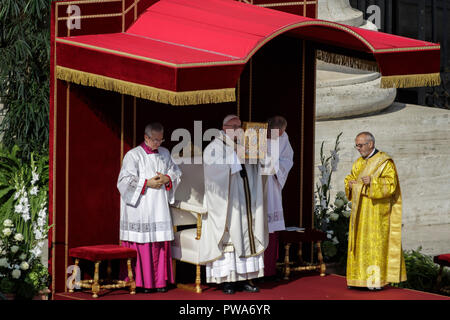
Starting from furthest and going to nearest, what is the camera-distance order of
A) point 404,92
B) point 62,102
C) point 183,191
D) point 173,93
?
1. point 404,92
2. point 183,191
3. point 62,102
4. point 173,93

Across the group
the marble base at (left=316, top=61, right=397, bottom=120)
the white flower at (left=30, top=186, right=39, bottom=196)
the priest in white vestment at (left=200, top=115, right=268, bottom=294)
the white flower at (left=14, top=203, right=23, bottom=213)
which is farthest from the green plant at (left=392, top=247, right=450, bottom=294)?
the marble base at (left=316, top=61, right=397, bottom=120)

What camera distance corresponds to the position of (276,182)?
13.3m

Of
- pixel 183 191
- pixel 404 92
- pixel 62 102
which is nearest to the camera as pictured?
pixel 62 102

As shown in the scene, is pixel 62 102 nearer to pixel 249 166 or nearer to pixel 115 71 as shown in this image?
pixel 115 71

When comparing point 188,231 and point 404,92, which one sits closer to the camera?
point 188,231

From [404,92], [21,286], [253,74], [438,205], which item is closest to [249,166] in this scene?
[253,74]

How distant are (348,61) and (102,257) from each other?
11.6 ft

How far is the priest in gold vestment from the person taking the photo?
41.1ft

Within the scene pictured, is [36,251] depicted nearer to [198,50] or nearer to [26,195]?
[26,195]

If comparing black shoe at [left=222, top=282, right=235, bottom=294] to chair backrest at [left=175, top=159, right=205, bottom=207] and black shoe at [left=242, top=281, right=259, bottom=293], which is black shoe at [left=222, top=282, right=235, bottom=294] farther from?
chair backrest at [left=175, top=159, right=205, bottom=207]

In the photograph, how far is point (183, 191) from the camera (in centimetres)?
1305

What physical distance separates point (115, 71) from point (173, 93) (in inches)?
28.0

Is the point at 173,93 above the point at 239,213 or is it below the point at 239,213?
above

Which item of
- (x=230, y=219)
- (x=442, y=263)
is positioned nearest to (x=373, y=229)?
(x=442, y=263)
